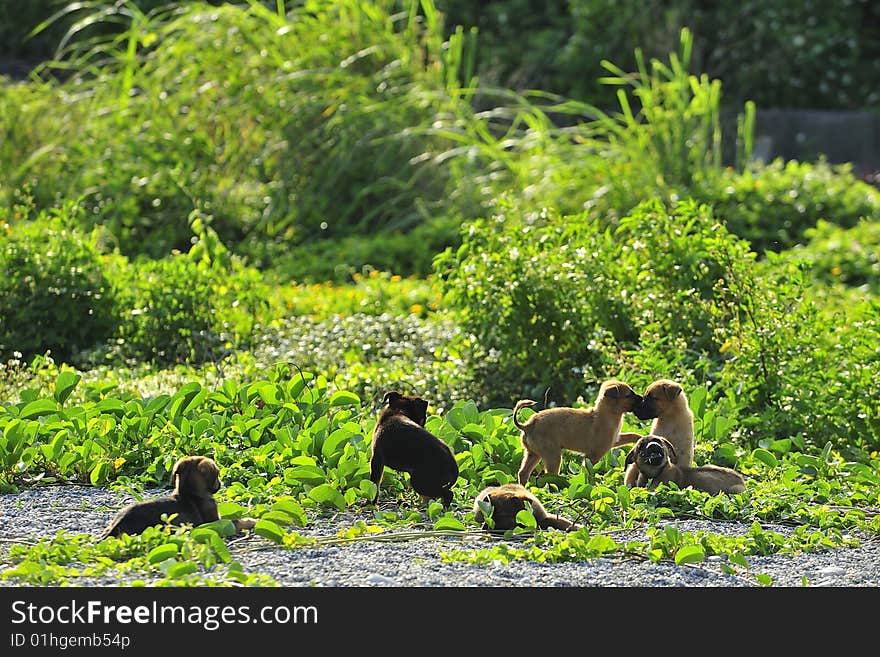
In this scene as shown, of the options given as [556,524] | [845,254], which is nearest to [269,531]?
[556,524]

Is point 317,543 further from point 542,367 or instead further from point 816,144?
point 816,144

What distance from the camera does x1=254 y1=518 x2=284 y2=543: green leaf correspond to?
426 cm

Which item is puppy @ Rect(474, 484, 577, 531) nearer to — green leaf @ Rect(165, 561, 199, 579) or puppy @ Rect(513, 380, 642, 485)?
puppy @ Rect(513, 380, 642, 485)

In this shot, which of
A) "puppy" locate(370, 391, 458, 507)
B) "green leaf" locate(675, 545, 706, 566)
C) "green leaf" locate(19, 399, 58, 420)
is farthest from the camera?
"green leaf" locate(19, 399, 58, 420)

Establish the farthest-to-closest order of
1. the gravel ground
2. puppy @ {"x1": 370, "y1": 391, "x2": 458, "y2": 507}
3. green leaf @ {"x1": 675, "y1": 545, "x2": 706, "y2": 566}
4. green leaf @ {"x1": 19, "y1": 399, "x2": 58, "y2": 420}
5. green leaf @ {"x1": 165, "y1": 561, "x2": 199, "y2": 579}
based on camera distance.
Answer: green leaf @ {"x1": 19, "y1": 399, "x2": 58, "y2": 420}, puppy @ {"x1": 370, "y1": 391, "x2": 458, "y2": 507}, green leaf @ {"x1": 675, "y1": 545, "x2": 706, "y2": 566}, the gravel ground, green leaf @ {"x1": 165, "y1": 561, "x2": 199, "y2": 579}

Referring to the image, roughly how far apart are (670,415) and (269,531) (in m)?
1.58

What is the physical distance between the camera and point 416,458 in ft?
15.2

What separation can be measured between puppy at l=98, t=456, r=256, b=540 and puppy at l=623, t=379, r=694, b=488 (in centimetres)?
149

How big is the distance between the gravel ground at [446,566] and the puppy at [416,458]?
23cm

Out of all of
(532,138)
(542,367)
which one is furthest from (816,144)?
(542,367)

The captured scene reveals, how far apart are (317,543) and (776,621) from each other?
144 centimetres

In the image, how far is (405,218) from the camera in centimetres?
1066

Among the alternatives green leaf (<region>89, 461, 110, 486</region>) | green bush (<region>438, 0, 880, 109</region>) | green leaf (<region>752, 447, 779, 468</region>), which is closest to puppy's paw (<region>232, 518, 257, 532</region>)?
green leaf (<region>89, 461, 110, 486</region>)

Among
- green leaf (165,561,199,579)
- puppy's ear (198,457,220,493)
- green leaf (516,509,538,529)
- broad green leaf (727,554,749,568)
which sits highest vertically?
puppy's ear (198,457,220,493)
